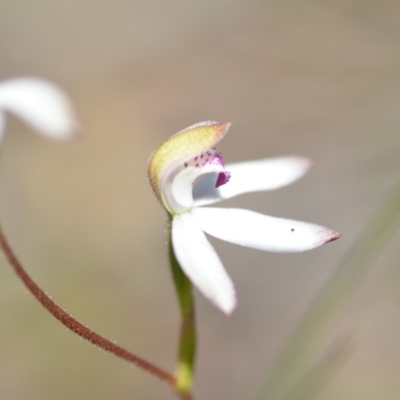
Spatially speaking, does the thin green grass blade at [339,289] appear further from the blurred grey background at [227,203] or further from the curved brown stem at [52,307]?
the blurred grey background at [227,203]

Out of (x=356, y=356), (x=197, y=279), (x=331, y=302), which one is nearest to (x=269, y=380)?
(x=331, y=302)

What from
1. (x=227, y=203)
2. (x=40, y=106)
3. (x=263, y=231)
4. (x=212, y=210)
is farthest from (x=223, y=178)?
(x=227, y=203)

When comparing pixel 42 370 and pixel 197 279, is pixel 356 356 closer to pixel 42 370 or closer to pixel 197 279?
pixel 42 370

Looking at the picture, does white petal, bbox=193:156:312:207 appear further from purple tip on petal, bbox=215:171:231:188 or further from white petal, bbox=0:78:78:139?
white petal, bbox=0:78:78:139

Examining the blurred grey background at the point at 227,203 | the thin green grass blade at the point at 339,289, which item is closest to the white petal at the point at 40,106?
the thin green grass blade at the point at 339,289

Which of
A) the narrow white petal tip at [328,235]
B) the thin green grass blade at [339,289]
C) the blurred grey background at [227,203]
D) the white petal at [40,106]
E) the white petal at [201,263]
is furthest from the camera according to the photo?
the blurred grey background at [227,203]

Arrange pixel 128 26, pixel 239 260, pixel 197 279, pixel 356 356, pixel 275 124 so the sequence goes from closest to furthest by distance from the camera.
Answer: pixel 197 279 → pixel 356 356 → pixel 239 260 → pixel 275 124 → pixel 128 26

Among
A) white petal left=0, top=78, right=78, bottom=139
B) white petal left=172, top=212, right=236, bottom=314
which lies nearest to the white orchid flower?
white petal left=172, top=212, right=236, bottom=314
